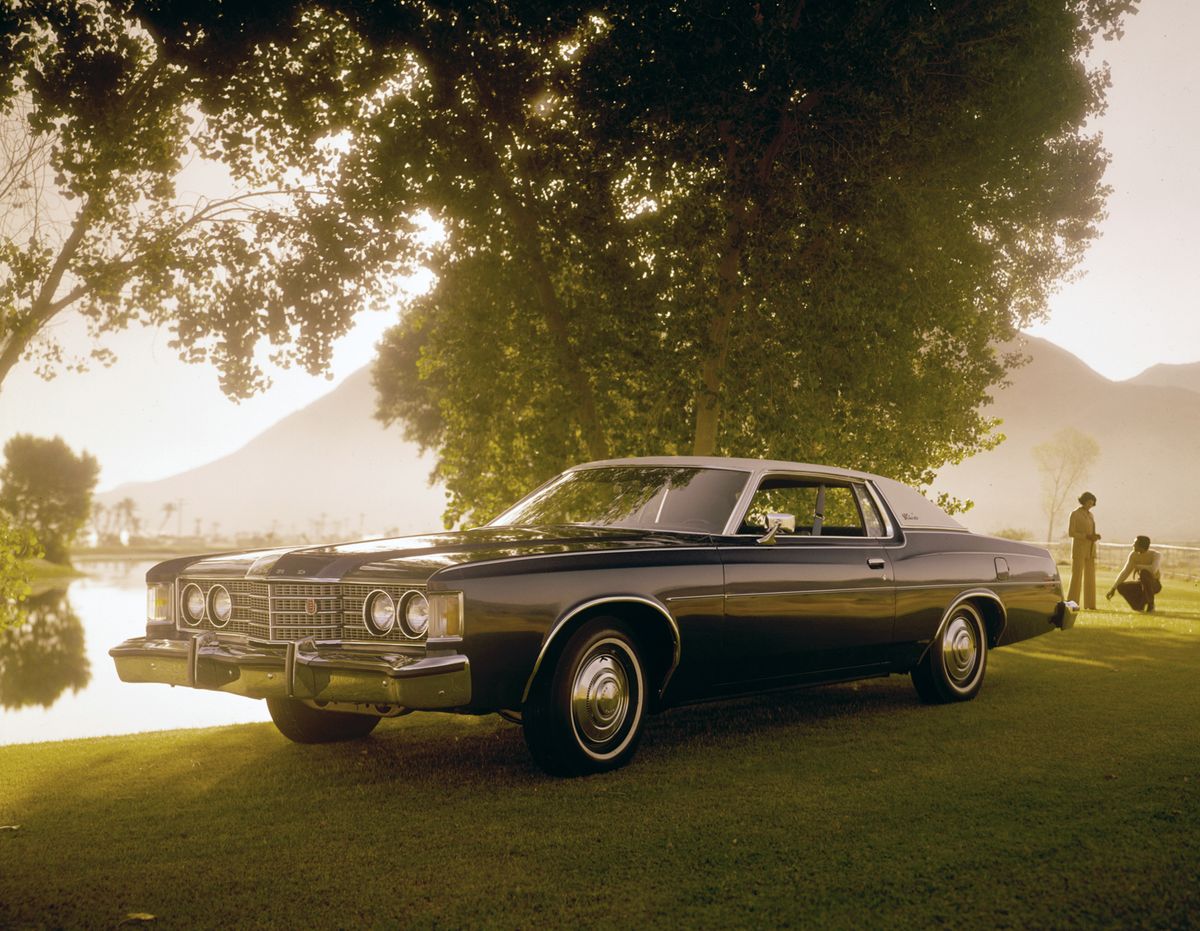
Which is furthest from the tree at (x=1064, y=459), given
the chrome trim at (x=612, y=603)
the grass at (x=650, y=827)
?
the chrome trim at (x=612, y=603)

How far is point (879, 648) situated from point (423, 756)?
3003mm

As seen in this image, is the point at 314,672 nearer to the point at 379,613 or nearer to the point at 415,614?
the point at 379,613

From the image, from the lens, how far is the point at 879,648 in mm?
7625

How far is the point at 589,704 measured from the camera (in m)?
5.83

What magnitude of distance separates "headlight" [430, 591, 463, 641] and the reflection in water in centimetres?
5813

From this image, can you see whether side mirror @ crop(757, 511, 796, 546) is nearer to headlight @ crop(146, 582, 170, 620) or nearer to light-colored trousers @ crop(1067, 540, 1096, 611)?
headlight @ crop(146, 582, 170, 620)

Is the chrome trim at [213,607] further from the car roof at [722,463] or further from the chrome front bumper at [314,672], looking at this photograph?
the car roof at [722,463]

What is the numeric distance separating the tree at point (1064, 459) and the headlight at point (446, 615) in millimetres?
94867

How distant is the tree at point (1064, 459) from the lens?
93.8 m

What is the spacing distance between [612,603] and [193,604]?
92.9 inches

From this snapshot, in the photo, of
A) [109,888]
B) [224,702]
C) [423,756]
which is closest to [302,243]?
[423,756]

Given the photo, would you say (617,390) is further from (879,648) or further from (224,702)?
(224,702)

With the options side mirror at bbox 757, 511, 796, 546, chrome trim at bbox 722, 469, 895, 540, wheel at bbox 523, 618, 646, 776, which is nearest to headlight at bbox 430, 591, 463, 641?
wheel at bbox 523, 618, 646, 776

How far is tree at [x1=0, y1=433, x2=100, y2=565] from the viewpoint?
316 ft
